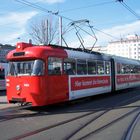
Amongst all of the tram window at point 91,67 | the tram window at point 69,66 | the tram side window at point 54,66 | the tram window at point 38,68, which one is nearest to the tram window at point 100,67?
the tram window at point 91,67

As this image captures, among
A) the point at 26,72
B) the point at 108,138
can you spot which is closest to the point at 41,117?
the point at 26,72

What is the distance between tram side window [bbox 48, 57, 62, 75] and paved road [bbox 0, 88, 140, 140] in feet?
5.93

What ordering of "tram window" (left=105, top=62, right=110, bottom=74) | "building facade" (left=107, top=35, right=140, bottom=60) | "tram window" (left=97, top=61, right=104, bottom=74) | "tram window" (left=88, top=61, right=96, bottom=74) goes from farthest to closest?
1. "building facade" (left=107, top=35, right=140, bottom=60)
2. "tram window" (left=105, top=62, right=110, bottom=74)
3. "tram window" (left=97, top=61, right=104, bottom=74)
4. "tram window" (left=88, top=61, right=96, bottom=74)

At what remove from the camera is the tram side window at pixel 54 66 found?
1677 cm

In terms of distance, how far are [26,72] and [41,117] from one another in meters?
2.74

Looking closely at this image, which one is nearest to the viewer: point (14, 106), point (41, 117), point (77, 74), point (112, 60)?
point (41, 117)

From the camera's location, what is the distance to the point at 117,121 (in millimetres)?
13617

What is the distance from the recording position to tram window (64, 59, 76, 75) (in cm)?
1819

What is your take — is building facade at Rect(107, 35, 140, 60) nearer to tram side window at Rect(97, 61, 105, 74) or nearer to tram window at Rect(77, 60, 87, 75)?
tram side window at Rect(97, 61, 105, 74)

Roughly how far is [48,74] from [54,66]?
78 cm

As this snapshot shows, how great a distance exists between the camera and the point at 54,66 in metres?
17.2

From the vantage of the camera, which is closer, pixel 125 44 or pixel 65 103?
pixel 65 103

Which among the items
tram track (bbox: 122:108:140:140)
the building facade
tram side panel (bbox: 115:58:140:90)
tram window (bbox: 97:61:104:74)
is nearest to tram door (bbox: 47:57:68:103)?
tram track (bbox: 122:108:140:140)

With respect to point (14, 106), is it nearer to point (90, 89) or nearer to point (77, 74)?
point (77, 74)
